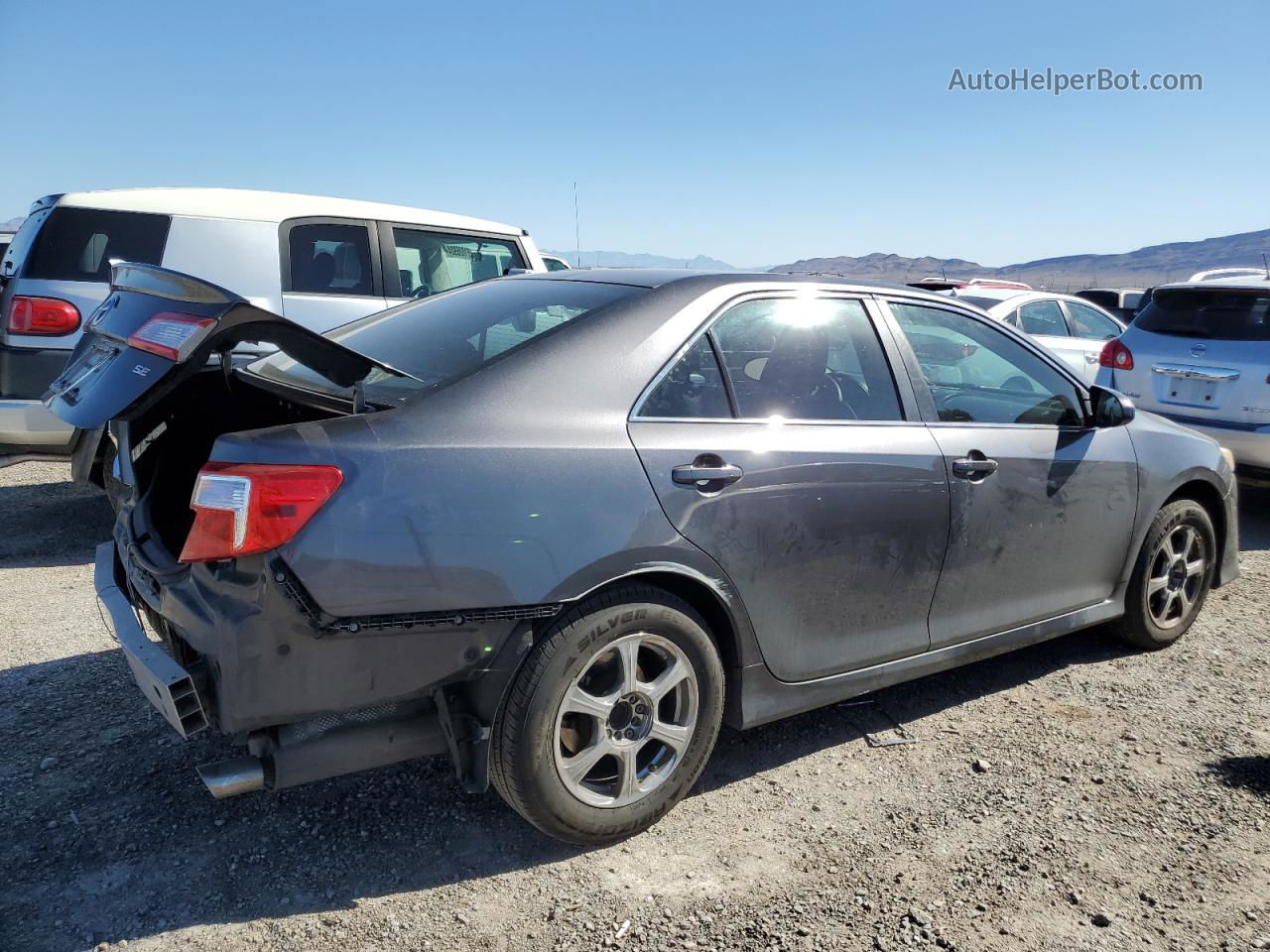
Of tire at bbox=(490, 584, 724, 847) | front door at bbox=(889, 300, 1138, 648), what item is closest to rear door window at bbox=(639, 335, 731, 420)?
tire at bbox=(490, 584, 724, 847)

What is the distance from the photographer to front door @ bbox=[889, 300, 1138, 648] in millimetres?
3400

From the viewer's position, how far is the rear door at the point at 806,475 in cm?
277

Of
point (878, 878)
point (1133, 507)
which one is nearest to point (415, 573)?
point (878, 878)

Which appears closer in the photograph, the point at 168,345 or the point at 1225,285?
the point at 168,345

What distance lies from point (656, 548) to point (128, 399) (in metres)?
1.39

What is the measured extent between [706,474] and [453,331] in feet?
3.32

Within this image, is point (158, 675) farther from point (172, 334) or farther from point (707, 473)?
point (707, 473)

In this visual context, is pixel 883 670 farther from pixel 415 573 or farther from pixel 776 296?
pixel 415 573

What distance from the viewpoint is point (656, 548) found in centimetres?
262

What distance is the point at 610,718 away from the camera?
8.81 ft

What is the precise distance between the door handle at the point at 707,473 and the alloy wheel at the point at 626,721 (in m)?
0.45

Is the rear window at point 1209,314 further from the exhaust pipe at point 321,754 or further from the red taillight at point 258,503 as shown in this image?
the red taillight at point 258,503

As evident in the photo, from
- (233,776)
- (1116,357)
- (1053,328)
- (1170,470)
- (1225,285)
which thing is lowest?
(233,776)

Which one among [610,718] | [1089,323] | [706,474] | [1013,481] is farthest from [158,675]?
[1089,323]
